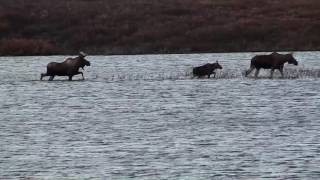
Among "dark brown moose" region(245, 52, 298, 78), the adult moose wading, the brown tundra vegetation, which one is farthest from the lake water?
the brown tundra vegetation

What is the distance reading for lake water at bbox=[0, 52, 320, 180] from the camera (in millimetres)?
12703

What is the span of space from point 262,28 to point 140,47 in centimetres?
1081

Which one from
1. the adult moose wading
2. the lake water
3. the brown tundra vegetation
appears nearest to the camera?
the lake water

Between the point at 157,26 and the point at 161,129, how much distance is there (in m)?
57.0

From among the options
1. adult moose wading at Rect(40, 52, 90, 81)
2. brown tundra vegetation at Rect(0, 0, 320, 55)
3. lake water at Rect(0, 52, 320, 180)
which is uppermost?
brown tundra vegetation at Rect(0, 0, 320, 55)

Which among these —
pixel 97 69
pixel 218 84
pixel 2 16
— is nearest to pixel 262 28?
pixel 2 16

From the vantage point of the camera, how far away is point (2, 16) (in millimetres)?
77000

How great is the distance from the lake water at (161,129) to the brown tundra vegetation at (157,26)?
35.7 m

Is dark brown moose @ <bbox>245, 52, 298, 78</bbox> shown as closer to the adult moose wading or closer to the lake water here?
the lake water

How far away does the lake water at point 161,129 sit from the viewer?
12703 mm

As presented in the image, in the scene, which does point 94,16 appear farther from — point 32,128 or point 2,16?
point 32,128

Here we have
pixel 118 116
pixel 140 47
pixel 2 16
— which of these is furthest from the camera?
pixel 2 16

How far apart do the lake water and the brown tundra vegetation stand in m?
35.7

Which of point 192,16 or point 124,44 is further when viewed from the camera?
point 192,16
